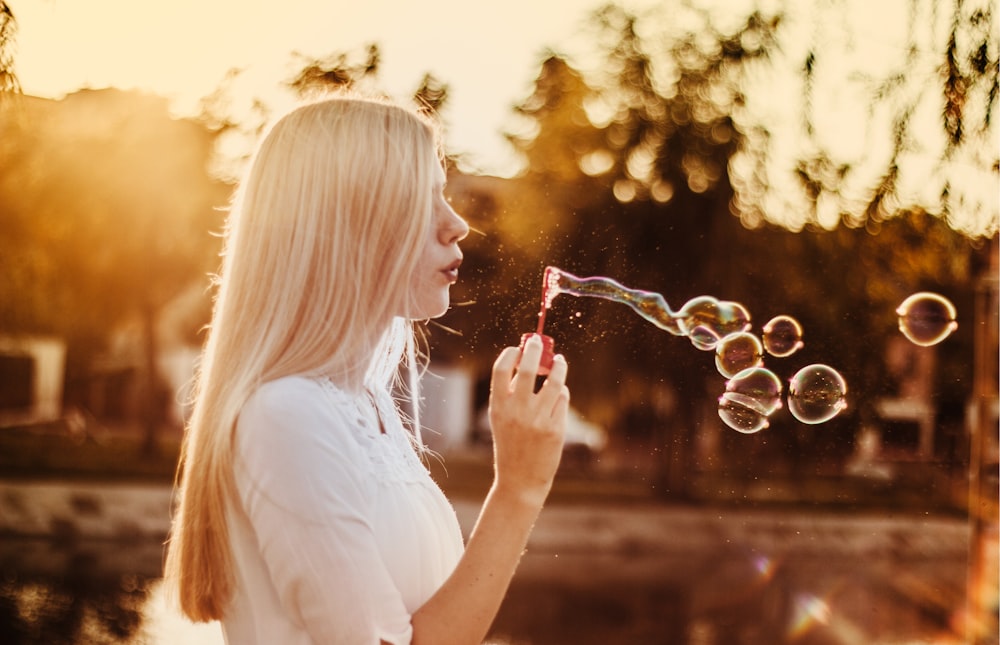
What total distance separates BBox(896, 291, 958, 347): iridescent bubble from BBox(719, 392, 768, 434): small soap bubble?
899mm

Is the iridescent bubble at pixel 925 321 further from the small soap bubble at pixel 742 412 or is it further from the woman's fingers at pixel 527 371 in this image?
the woman's fingers at pixel 527 371

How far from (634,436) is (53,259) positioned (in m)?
8.74

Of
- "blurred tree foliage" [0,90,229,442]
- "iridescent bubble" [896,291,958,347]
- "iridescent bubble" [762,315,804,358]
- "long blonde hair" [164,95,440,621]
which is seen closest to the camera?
"long blonde hair" [164,95,440,621]

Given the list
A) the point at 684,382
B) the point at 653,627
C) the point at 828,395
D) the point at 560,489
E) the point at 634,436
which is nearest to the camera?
the point at 828,395

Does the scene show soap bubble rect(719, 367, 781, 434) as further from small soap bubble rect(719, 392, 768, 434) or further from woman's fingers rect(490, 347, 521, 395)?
woman's fingers rect(490, 347, 521, 395)

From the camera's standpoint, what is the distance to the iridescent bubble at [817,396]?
9.95ft

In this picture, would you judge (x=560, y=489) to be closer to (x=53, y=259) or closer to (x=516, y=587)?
(x=516, y=587)

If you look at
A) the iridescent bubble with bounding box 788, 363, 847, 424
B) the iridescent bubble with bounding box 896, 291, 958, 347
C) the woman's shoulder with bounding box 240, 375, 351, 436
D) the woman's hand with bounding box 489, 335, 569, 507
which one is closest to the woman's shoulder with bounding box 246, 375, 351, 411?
the woman's shoulder with bounding box 240, 375, 351, 436

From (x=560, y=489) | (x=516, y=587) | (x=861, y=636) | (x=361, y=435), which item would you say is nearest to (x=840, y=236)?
(x=861, y=636)

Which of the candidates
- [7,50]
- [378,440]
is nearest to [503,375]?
[378,440]

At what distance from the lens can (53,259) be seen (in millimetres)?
11984

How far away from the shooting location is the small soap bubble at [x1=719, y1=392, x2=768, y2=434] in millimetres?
2869

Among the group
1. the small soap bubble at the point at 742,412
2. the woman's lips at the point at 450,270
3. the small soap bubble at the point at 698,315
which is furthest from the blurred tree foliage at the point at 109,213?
the woman's lips at the point at 450,270

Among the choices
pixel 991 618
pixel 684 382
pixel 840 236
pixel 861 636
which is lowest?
pixel 861 636
